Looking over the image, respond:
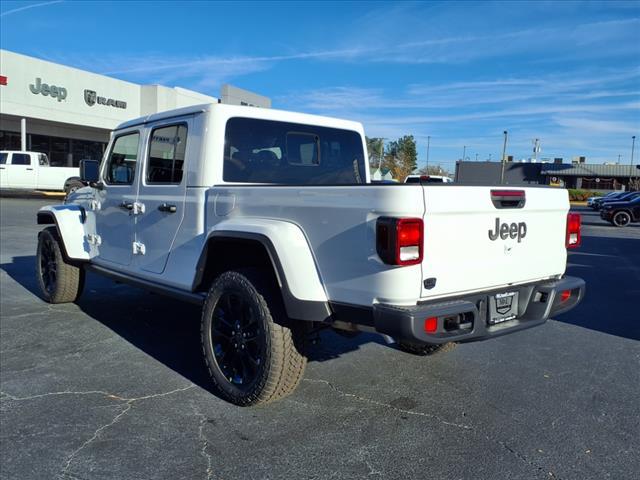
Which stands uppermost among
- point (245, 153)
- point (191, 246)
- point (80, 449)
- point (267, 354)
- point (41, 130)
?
point (41, 130)

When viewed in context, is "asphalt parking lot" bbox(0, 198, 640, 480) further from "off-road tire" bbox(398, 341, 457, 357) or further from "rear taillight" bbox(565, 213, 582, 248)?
"rear taillight" bbox(565, 213, 582, 248)

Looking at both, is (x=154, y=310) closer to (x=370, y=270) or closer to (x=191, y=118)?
(x=191, y=118)

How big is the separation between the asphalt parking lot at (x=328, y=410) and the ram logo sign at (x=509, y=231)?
3.90ft

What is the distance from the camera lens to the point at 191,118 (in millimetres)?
4344

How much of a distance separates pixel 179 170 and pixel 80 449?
2.15 metres

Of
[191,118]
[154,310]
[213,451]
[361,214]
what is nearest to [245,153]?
[191,118]

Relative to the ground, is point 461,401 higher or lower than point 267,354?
lower

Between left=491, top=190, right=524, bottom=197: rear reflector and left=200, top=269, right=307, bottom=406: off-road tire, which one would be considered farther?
left=200, top=269, right=307, bottom=406: off-road tire

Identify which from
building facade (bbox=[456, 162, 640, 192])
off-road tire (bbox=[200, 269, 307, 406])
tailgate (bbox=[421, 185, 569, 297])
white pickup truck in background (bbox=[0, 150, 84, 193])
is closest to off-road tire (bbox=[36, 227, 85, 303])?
off-road tire (bbox=[200, 269, 307, 406])

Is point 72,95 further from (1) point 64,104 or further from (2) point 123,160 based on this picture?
(2) point 123,160

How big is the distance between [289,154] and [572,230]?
232cm

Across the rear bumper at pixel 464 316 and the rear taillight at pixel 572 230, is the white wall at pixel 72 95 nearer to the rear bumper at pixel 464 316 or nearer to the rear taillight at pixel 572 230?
the rear taillight at pixel 572 230

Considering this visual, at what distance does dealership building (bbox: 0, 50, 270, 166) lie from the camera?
26.0 metres

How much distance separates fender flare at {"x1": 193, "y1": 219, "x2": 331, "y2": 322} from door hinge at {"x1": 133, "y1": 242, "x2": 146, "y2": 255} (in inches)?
68.8
